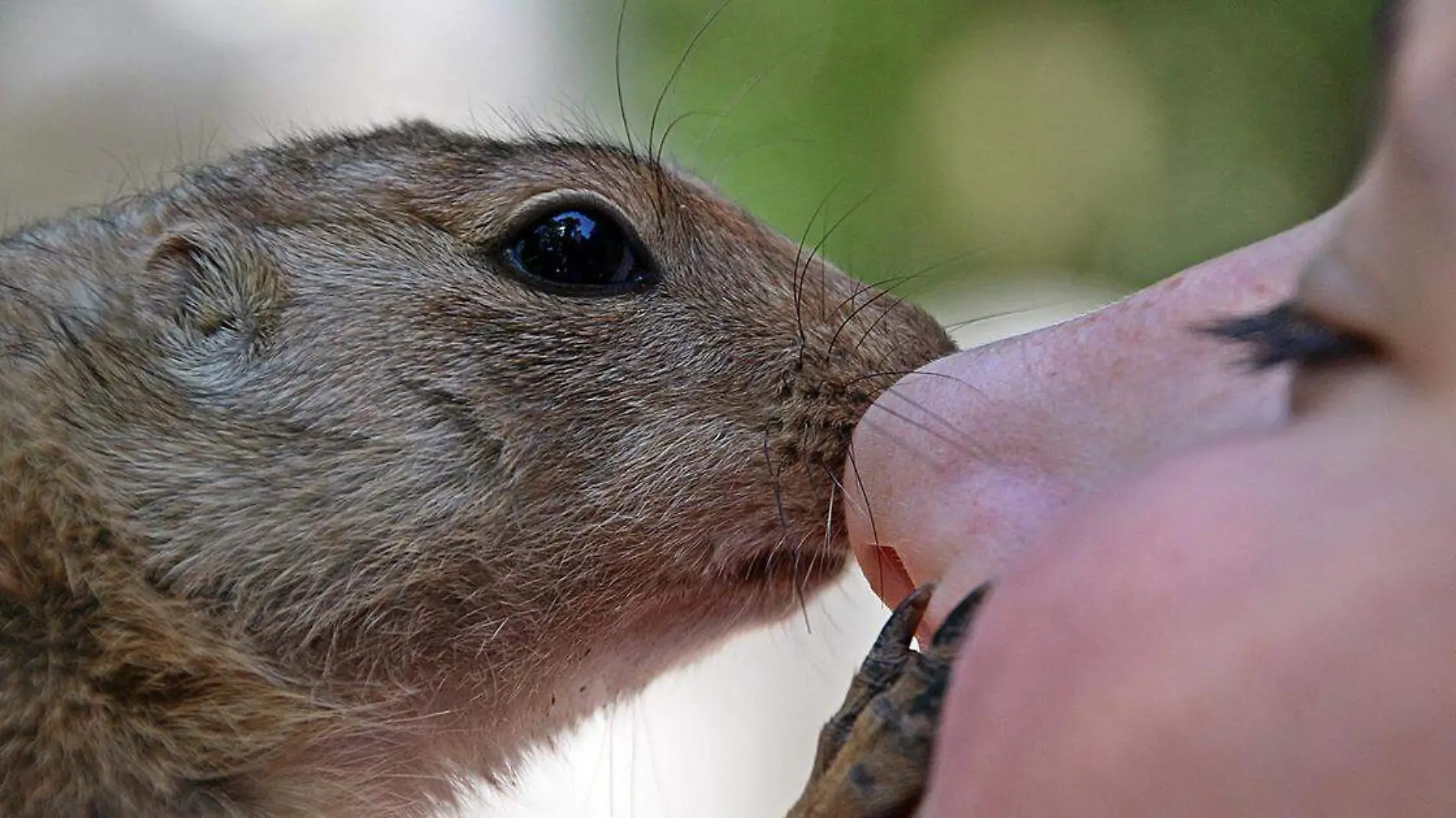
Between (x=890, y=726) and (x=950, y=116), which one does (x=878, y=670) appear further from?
(x=950, y=116)

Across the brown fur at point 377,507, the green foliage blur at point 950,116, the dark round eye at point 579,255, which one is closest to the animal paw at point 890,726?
the brown fur at point 377,507

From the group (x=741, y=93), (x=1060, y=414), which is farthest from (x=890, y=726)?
(x=741, y=93)

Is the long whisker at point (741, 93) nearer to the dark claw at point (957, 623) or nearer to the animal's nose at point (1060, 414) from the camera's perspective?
the animal's nose at point (1060, 414)

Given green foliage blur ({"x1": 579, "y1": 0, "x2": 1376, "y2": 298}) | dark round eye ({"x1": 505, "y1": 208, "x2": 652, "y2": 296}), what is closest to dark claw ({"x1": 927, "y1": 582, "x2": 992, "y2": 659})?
dark round eye ({"x1": 505, "y1": 208, "x2": 652, "y2": 296})

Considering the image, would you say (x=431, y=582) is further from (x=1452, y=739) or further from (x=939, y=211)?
(x=939, y=211)

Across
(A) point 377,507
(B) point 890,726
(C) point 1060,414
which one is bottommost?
(B) point 890,726

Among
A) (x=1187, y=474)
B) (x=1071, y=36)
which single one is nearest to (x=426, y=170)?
(x=1187, y=474)
